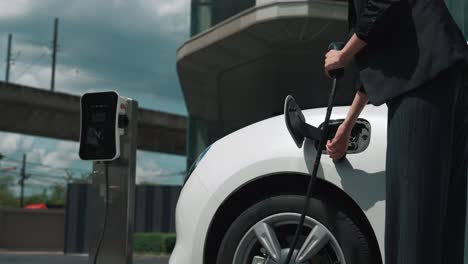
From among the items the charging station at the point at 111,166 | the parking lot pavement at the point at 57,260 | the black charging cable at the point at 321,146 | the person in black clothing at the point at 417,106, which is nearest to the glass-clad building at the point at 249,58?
Result: the parking lot pavement at the point at 57,260

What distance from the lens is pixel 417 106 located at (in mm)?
2062

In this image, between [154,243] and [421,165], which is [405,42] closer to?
[421,165]

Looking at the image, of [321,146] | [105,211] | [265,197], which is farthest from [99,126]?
[321,146]

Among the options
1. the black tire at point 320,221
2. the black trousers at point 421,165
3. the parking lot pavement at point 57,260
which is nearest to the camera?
the black trousers at point 421,165

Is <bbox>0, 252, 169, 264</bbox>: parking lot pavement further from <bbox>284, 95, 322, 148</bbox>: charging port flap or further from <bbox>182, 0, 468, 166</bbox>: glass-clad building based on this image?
<bbox>284, 95, 322, 148</bbox>: charging port flap

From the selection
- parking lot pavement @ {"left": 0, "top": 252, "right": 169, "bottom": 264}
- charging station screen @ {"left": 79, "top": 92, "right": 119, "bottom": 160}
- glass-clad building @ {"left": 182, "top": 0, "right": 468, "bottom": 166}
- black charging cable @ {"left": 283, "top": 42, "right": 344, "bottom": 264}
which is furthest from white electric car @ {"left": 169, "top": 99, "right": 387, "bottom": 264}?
parking lot pavement @ {"left": 0, "top": 252, "right": 169, "bottom": 264}

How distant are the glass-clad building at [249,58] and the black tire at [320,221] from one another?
40.5 feet

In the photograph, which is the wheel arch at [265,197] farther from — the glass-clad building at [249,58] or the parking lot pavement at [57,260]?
the parking lot pavement at [57,260]

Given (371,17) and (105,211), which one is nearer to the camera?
(371,17)

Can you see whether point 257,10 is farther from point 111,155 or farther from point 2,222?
point 2,222

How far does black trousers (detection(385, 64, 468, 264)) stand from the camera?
2055mm

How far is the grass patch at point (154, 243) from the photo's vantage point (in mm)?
23547

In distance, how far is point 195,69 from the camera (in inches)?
790

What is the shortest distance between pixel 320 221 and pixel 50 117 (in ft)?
99.5
